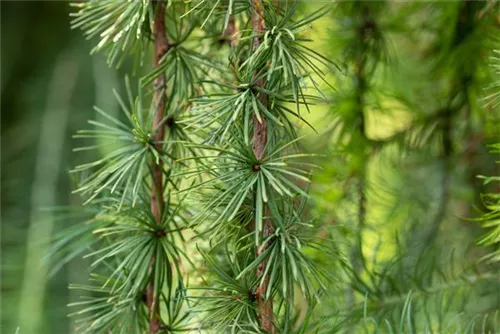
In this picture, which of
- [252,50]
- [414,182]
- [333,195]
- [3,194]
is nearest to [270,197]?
[252,50]

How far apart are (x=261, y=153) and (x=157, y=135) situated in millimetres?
81

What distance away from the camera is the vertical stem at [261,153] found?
286mm

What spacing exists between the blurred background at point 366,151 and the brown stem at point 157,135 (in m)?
0.10

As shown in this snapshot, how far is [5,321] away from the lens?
545 mm

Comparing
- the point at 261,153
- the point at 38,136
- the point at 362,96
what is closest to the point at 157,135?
the point at 261,153

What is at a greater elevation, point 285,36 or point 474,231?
point 285,36

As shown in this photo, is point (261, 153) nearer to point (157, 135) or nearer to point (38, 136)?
point (157, 135)

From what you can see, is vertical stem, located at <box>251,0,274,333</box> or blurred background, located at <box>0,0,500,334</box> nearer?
vertical stem, located at <box>251,0,274,333</box>

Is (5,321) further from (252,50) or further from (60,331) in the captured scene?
(252,50)

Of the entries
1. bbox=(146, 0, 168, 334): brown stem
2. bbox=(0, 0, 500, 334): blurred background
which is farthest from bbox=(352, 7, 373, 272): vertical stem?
bbox=(146, 0, 168, 334): brown stem

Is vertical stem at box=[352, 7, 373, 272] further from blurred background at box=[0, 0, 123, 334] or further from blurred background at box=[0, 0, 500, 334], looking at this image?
blurred background at box=[0, 0, 123, 334]

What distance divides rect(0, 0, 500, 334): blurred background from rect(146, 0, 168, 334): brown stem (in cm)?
10

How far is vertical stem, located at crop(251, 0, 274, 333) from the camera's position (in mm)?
286

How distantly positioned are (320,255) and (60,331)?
26 cm
